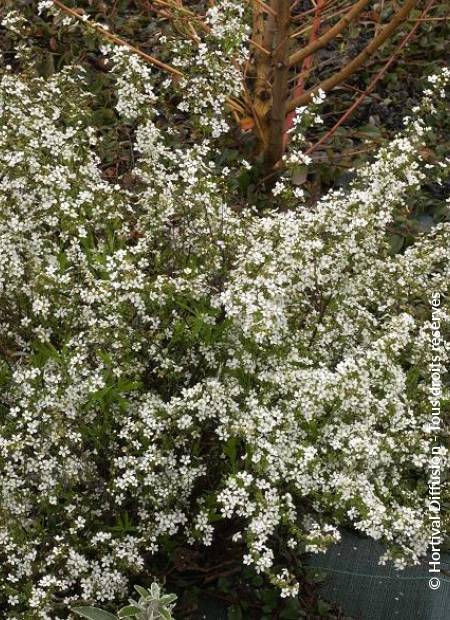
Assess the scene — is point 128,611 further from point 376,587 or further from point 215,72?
point 215,72

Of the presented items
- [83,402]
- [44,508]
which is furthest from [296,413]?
[44,508]

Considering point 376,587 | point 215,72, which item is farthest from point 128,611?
point 215,72

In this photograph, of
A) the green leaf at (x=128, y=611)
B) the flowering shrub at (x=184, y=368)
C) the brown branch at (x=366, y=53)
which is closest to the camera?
the green leaf at (x=128, y=611)

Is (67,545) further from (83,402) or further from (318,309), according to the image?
(318,309)

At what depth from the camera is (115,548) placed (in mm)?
3375

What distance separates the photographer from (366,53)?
538 cm

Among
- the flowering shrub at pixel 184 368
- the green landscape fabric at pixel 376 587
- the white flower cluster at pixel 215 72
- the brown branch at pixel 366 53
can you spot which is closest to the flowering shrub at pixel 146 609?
the flowering shrub at pixel 184 368

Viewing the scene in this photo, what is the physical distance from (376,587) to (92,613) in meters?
1.42

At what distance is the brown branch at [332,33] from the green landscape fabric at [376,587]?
265 cm

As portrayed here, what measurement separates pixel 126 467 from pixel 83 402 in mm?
262

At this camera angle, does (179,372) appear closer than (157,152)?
Yes

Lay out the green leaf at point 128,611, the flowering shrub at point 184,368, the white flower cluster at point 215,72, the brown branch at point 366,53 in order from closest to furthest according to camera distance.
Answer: the green leaf at point 128,611 < the flowering shrub at point 184,368 < the white flower cluster at point 215,72 < the brown branch at point 366,53

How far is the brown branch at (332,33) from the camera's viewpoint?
5.11m

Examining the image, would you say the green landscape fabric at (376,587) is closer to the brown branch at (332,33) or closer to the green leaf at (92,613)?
the green leaf at (92,613)
